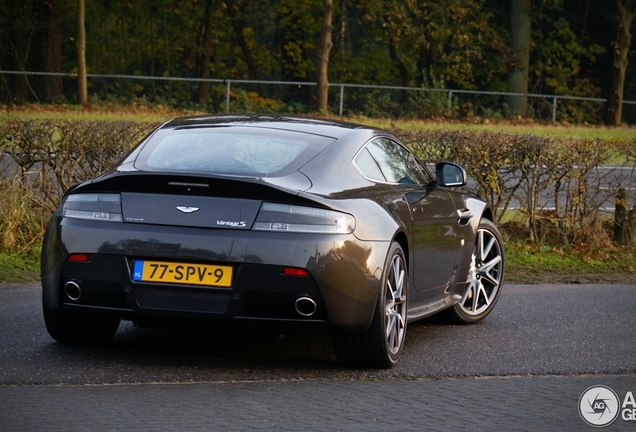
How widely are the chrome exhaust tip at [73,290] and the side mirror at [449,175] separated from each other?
278cm

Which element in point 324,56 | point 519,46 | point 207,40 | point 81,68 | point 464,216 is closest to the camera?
point 464,216

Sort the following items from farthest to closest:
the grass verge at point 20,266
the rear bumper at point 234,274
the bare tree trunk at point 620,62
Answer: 1. the bare tree trunk at point 620,62
2. the grass verge at point 20,266
3. the rear bumper at point 234,274

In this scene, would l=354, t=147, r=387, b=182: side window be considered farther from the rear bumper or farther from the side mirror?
the side mirror

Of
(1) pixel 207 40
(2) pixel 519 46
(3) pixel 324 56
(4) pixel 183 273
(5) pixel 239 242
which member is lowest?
(4) pixel 183 273

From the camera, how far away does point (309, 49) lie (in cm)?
5147

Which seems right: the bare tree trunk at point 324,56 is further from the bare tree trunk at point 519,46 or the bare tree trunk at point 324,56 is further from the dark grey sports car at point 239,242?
the dark grey sports car at point 239,242

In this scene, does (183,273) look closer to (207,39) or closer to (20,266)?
(20,266)

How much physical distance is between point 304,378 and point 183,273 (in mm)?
904

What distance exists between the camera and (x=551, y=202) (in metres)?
12.8

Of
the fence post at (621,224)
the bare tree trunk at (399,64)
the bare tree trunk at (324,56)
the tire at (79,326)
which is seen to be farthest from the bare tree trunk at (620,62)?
the tire at (79,326)

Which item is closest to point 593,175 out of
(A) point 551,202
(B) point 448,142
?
(A) point 551,202

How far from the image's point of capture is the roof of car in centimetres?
728

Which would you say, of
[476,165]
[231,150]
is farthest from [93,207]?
[476,165]

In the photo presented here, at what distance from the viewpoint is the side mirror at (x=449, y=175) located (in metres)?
8.07
